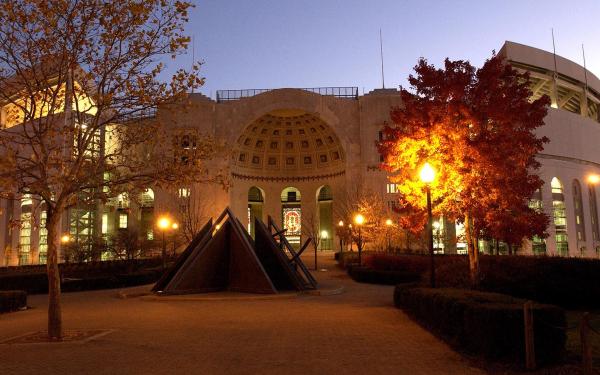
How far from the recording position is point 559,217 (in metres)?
58.3

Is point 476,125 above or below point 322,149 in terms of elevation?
below

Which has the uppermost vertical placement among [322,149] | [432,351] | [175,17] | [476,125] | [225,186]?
[322,149]

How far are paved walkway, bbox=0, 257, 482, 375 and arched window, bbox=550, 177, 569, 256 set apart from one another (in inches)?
1997

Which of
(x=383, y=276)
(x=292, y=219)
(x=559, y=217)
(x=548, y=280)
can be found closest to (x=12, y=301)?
(x=383, y=276)

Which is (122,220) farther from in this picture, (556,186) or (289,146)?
(556,186)

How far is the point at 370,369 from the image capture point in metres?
7.94

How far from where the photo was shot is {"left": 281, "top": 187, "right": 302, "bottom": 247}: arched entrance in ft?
207

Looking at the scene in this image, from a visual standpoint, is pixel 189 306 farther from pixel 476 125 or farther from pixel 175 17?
pixel 476 125

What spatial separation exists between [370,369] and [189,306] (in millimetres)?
9992

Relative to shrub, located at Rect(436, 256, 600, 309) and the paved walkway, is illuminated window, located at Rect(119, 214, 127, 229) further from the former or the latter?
shrub, located at Rect(436, 256, 600, 309)

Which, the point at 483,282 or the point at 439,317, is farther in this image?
the point at 483,282

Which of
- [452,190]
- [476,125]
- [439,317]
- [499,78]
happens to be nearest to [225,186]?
[439,317]

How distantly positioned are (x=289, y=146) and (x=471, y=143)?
48082 millimetres

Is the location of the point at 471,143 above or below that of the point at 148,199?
below
